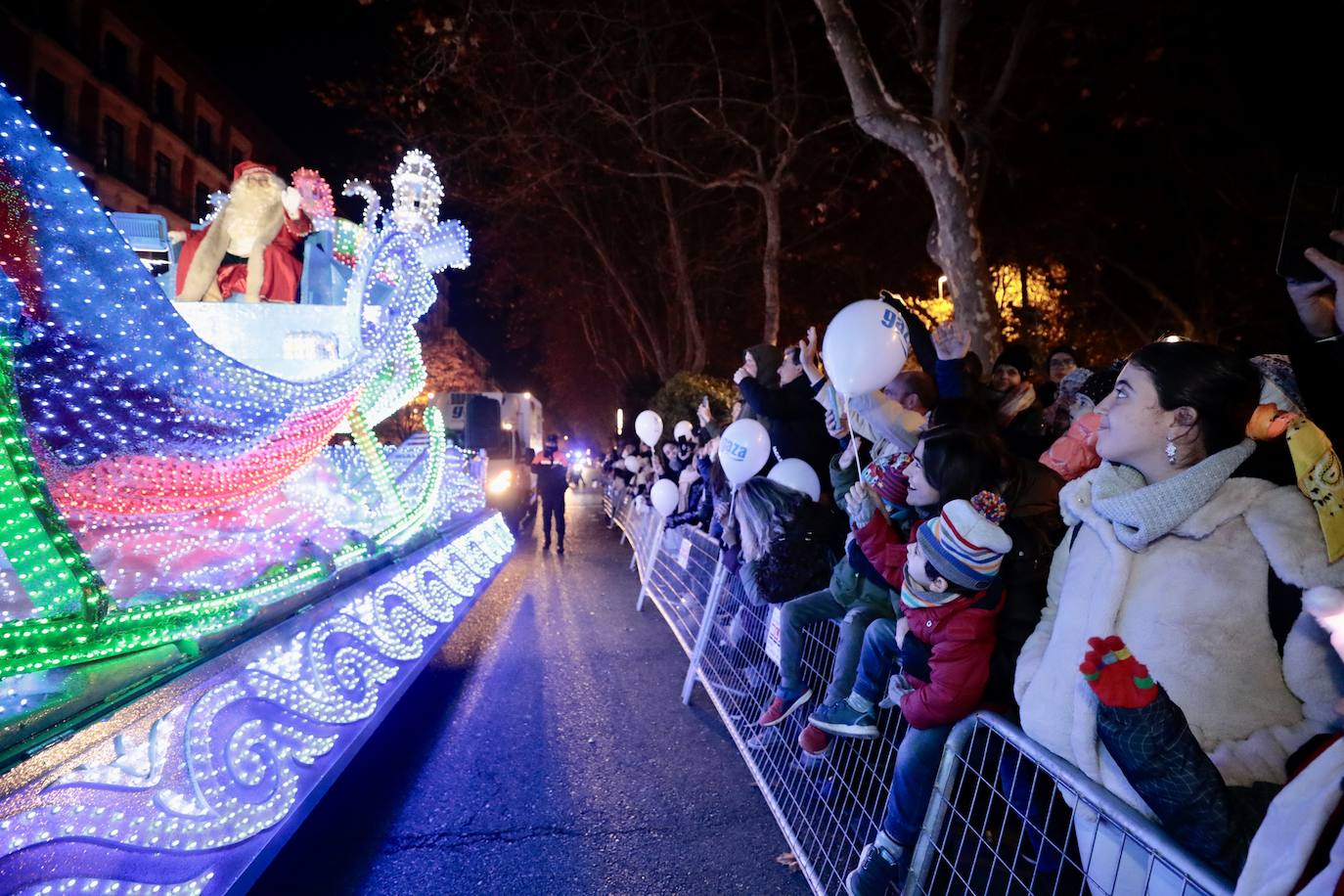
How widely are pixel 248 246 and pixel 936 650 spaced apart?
221 inches

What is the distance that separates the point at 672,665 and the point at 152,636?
13.0 feet

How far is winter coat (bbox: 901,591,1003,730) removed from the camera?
2293 millimetres

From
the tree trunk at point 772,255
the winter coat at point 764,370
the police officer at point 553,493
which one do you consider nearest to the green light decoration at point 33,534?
the winter coat at point 764,370

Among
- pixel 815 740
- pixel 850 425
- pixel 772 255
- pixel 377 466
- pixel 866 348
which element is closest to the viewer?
pixel 815 740

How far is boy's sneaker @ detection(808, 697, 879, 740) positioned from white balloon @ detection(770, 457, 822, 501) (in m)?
1.68

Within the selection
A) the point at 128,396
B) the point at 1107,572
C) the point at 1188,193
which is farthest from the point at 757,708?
the point at 1188,193

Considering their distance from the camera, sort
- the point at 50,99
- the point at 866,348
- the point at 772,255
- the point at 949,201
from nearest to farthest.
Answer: the point at 866,348 → the point at 949,201 → the point at 772,255 → the point at 50,99

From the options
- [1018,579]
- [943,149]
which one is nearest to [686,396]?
[943,149]

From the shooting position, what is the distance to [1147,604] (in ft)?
6.15

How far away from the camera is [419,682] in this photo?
5.32m

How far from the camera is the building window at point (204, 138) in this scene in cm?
3368

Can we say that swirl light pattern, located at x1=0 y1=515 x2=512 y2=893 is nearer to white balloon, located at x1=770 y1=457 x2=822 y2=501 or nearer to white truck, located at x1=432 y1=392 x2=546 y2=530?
white balloon, located at x1=770 y1=457 x2=822 y2=501

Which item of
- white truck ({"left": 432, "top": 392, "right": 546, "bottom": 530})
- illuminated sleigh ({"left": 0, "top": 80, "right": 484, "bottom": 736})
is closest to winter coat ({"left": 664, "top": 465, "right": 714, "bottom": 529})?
illuminated sleigh ({"left": 0, "top": 80, "right": 484, "bottom": 736})

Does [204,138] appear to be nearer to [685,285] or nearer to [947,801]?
[685,285]
